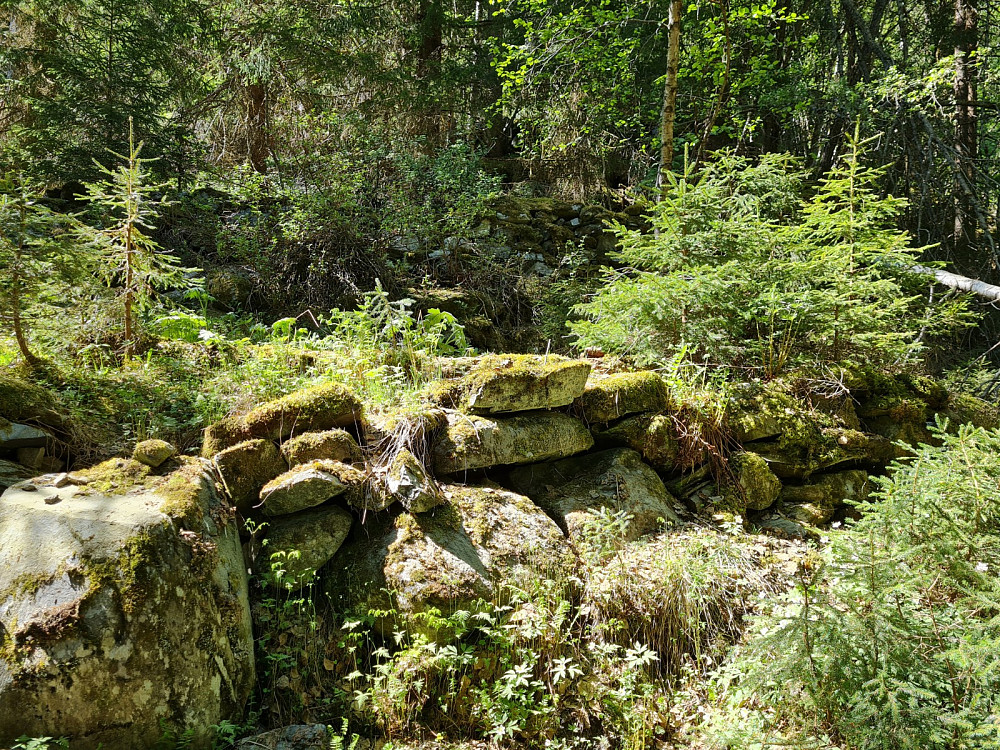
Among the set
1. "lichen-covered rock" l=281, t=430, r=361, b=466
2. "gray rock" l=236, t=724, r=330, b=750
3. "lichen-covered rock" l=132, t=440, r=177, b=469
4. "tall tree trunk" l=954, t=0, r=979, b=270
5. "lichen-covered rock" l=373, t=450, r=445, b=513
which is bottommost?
"gray rock" l=236, t=724, r=330, b=750

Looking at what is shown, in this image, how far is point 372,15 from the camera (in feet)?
33.2

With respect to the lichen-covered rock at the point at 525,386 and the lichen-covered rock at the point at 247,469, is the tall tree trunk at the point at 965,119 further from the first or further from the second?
the lichen-covered rock at the point at 247,469

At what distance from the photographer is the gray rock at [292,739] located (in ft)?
8.63

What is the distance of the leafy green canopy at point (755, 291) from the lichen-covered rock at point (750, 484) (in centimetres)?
93

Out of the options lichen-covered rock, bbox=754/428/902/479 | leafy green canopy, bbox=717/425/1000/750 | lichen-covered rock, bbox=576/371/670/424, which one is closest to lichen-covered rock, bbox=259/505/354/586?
A: lichen-covered rock, bbox=576/371/670/424

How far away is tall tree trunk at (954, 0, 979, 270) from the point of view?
782cm

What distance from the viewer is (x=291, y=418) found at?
3713 millimetres

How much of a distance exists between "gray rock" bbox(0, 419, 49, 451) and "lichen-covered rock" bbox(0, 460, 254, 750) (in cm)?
56

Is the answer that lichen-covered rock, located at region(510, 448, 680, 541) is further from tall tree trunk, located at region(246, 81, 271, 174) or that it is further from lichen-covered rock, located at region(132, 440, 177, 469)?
tall tree trunk, located at region(246, 81, 271, 174)

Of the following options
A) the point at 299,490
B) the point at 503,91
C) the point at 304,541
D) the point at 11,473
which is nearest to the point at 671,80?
the point at 503,91

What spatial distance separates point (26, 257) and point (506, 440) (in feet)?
10.3

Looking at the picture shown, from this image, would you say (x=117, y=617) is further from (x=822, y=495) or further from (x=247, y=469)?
(x=822, y=495)

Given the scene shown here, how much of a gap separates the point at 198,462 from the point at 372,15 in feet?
31.5

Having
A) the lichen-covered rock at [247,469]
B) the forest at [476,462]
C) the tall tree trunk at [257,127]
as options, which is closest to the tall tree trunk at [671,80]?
the forest at [476,462]
